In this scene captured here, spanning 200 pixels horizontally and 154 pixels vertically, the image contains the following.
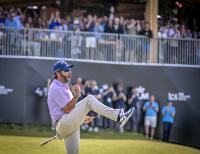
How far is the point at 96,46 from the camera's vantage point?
63.9ft

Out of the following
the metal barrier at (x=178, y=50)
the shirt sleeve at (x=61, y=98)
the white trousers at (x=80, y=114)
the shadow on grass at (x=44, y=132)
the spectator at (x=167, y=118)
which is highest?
the metal barrier at (x=178, y=50)

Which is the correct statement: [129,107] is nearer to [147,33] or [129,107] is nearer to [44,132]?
[147,33]

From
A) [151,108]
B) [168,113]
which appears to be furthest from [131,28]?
[168,113]

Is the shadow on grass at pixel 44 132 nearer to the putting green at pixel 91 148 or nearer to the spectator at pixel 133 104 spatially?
the spectator at pixel 133 104

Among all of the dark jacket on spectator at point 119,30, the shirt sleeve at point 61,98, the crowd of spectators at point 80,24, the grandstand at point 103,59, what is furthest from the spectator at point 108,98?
the shirt sleeve at point 61,98

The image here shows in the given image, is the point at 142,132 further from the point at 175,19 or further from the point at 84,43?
the point at 175,19

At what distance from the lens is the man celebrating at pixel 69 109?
798cm

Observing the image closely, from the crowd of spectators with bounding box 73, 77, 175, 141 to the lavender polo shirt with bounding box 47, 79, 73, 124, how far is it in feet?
33.9

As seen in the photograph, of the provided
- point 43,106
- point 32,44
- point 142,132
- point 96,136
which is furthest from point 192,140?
point 32,44

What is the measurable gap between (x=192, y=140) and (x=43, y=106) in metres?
5.83

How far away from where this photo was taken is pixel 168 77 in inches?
799

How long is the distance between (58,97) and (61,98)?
2.0 inches

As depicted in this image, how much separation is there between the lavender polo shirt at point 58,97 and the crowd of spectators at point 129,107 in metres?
10.3

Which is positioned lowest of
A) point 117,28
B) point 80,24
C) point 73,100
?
point 73,100
